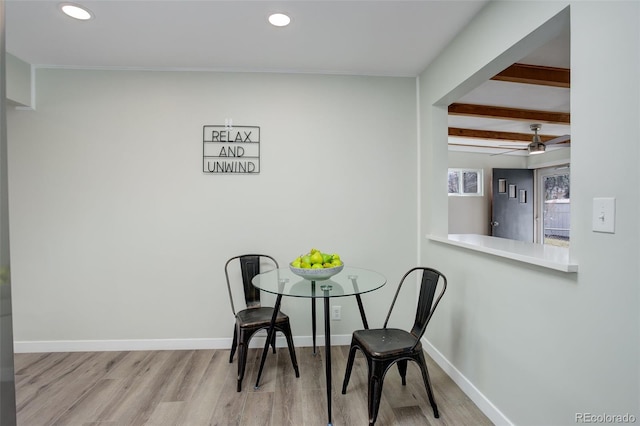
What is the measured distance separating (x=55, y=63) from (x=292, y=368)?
323 centimetres

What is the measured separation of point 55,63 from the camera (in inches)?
101

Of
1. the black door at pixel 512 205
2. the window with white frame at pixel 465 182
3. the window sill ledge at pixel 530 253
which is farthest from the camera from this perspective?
the window with white frame at pixel 465 182

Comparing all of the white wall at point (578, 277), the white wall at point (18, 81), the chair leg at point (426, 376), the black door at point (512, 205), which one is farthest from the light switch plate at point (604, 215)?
the black door at point (512, 205)

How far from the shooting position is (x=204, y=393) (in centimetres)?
204

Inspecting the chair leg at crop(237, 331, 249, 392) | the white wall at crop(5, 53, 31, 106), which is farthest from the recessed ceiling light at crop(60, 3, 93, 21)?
the chair leg at crop(237, 331, 249, 392)

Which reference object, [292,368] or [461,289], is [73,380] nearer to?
[292,368]

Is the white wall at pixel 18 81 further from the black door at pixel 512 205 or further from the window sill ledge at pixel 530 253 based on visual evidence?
the black door at pixel 512 205

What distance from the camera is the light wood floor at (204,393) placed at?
1.79 meters

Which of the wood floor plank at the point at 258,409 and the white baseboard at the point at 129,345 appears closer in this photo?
the wood floor plank at the point at 258,409

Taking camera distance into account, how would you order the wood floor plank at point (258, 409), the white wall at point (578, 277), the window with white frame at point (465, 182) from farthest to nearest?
1. the window with white frame at point (465, 182)
2. the wood floor plank at point (258, 409)
3. the white wall at point (578, 277)

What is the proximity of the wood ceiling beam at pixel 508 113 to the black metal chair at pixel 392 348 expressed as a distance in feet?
7.41

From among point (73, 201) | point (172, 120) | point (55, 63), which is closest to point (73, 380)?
point (73, 201)

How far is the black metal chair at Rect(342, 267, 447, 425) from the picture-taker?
5.47 feet

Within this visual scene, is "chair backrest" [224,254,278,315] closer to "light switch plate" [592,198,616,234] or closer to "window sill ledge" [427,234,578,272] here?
"window sill ledge" [427,234,578,272]
